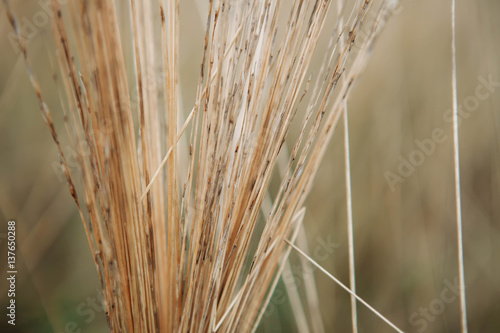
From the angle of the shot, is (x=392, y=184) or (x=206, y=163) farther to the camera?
(x=392, y=184)

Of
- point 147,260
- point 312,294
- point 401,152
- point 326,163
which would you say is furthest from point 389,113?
point 147,260

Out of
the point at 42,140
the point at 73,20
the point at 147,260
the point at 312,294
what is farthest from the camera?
the point at 42,140

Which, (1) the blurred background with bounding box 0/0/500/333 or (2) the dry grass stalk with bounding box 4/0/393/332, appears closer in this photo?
(2) the dry grass stalk with bounding box 4/0/393/332

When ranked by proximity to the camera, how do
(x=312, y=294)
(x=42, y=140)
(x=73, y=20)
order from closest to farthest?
(x=73, y=20) → (x=312, y=294) → (x=42, y=140)

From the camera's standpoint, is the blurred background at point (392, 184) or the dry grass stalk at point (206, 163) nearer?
the dry grass stalk at point (206, 163)

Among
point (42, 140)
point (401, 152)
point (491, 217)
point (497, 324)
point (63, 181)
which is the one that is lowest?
point (497, 324)

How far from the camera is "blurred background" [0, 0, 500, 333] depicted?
111 cm

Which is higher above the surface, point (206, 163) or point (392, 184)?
point (392, 184)

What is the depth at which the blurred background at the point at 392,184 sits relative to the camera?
43.7 inches

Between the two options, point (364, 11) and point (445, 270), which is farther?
point (445, 270)

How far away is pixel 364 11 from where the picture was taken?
0.52 meters

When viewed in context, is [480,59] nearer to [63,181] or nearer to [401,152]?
[401,152]

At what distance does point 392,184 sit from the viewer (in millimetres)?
1187

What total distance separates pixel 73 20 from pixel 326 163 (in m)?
0.90
